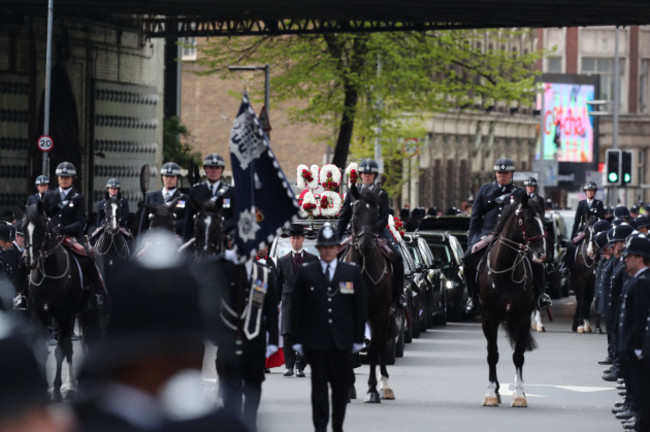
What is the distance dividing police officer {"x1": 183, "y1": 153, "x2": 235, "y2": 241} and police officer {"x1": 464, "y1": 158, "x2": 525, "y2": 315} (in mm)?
3761

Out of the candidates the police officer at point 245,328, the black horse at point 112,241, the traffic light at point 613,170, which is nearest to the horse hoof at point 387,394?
the police officer at point 245,328

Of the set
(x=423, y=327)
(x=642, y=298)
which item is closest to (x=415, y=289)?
(x=423, y=327)

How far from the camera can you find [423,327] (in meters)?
27.2

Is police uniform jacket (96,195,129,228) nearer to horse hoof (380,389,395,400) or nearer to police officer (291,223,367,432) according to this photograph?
horse hoof (380,389,395,400)

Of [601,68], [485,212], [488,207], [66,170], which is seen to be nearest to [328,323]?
[488,207]

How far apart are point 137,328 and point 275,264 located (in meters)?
16.1

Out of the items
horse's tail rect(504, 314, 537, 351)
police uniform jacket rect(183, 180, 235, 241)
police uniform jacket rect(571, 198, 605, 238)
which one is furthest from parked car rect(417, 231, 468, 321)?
police uniform jacket rect(183, 180, 235, 241)

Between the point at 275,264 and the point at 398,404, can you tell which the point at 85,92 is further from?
the point at 398,404

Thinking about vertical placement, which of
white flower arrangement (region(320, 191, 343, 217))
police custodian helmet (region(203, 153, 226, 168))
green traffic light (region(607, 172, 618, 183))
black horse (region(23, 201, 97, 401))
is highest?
green traffic light (region(607, 172, 618, 183))

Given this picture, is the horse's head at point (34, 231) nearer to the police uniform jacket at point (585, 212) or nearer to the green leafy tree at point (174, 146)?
the police uniform jacket at point (585, 212)

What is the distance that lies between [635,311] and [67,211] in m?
7.38

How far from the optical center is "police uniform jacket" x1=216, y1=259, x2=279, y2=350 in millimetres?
11664

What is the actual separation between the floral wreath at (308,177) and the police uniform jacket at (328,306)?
10.2m

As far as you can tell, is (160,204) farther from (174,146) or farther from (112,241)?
(174,146)
